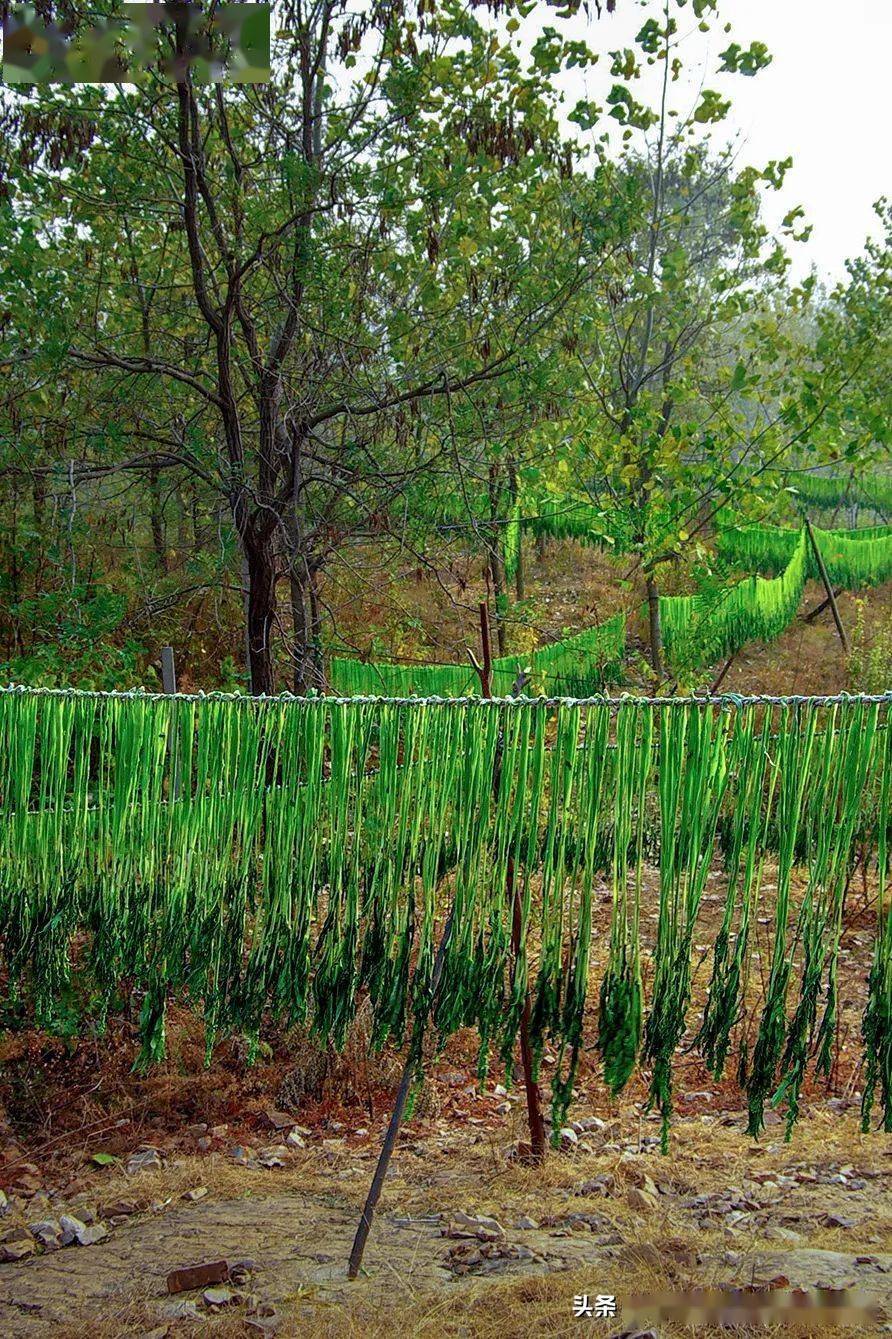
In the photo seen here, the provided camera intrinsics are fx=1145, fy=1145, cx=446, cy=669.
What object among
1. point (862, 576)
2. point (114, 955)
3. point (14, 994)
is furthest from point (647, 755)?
point (862, 576)

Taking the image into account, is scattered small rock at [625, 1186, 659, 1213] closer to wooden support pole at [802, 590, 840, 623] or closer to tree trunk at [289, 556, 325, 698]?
tree trunk at [289, 556, 325, 698]

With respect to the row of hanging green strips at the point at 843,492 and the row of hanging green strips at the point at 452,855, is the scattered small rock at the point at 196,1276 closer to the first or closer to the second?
the row of hanging green strips at the point at 452,855

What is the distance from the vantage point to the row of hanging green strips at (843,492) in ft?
91.5

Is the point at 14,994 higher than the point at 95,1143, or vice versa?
the point at 14,994

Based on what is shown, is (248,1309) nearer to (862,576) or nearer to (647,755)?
(647,755)

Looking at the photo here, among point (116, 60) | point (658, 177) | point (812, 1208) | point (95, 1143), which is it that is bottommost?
point (95, 1143)

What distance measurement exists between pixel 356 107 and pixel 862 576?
1368 centimetres

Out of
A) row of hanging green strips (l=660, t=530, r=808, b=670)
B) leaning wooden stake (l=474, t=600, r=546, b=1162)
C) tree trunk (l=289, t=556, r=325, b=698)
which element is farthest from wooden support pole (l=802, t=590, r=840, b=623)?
leaning wooden stake (l=474, t=600, r=546, b=1162)

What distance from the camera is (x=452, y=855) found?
10.3 feet

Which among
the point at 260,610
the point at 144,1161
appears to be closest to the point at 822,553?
the point at 260,610

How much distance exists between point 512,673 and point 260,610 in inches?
129

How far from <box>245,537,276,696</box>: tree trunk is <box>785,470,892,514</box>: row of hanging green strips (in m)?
23.4

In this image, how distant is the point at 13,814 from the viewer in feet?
12.7

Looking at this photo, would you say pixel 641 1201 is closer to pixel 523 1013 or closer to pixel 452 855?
pixel 523 1013
